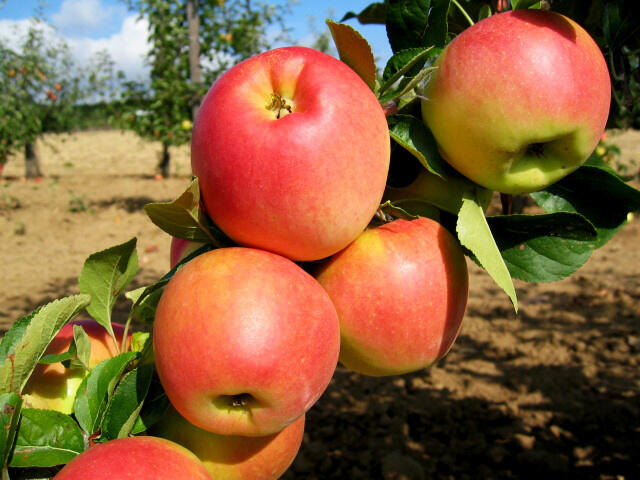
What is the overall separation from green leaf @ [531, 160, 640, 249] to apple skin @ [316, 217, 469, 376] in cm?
22

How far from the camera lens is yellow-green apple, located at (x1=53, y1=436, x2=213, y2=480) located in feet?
2.01

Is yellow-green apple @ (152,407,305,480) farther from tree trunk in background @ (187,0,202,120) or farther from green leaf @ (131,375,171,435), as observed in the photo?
tree trunk in background @ (187,0,202,120)

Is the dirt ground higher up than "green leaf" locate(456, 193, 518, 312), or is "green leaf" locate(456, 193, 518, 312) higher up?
"green leaf" locate(456, 193, 518, 312)

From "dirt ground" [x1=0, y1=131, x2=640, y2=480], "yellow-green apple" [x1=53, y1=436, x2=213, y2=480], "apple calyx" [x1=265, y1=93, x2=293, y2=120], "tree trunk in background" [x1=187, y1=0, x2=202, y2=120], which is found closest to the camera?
"yellow-green apple" [x1=53, y1=436, x2=213, y2=480]

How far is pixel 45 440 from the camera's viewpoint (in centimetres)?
71

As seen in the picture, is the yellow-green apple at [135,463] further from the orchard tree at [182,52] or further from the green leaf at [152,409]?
the orchard tree at [182,52]

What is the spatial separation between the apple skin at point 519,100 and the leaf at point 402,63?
0.18 ft

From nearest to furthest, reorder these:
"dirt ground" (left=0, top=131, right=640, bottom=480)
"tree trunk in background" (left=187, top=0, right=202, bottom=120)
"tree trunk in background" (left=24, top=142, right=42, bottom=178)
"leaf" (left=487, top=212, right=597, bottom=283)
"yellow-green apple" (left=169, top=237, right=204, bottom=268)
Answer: "leaf" (left=487, top=212, right=597, bottom=283) → "yellow-green apple" (left=169, top=237, right=204, bottom=268) → "dirt ground" (left=0, top=131, right=640, bottom=480) → "tree trunk in background" (left=187, top=0, right=202, bottom=120) → "tree trunk in background" (left=24, top=142, right=42, bottom=178)

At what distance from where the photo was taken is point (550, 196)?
3.02ft

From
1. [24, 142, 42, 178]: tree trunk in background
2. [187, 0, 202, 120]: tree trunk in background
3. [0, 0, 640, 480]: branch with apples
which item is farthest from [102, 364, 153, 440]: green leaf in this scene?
[24, 142, 42, 178]: tree trunk in background

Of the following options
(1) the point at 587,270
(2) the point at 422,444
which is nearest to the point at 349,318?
(2) the point at 422,444

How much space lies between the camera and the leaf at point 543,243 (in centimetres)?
82

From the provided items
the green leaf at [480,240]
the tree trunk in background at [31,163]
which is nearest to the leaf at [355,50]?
the green leaf at [480,240]

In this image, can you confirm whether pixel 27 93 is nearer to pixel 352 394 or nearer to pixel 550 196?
pixel 352 394
